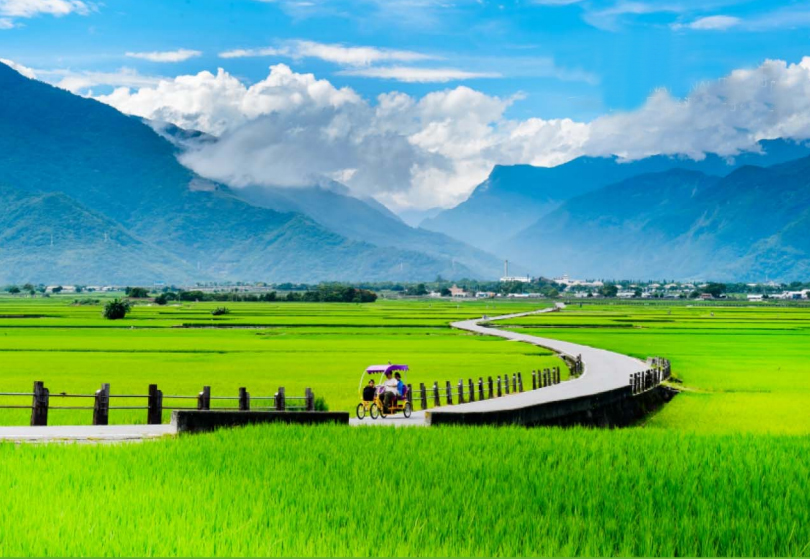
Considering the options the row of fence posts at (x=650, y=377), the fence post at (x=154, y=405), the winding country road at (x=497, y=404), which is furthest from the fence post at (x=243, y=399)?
the row of fence posts at (x=650, y=377)

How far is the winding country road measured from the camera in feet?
59.9

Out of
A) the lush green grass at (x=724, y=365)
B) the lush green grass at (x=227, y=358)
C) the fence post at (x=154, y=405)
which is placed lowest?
the lush green grass at (x=227, y=358)

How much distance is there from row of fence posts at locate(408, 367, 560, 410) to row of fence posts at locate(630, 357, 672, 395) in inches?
145

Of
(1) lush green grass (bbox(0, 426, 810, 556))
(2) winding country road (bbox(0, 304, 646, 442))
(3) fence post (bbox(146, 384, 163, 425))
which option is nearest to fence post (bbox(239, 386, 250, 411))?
(3) fence post (bbox(146, 384, 163, 425))

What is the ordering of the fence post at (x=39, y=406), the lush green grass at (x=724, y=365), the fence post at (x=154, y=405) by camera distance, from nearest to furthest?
the fence post at (x=39, y=406), the fence post at (x=154, y=405), the lush green grass at (x=724, y=365)

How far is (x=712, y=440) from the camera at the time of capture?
17.0 meters

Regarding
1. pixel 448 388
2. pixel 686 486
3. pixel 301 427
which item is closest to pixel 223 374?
pixel 448 388

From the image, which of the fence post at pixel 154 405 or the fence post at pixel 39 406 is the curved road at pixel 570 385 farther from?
the fence post at pixel 39 406

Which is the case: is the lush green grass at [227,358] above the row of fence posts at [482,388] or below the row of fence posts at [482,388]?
below

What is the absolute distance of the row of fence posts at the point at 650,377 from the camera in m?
33.1

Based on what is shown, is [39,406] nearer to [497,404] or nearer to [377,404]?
[377,404]

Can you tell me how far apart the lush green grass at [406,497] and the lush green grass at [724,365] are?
725cm

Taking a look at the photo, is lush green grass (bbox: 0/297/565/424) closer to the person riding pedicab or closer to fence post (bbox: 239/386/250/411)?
fence post (bbox: 239/386/250/411)

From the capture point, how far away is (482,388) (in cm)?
3139
